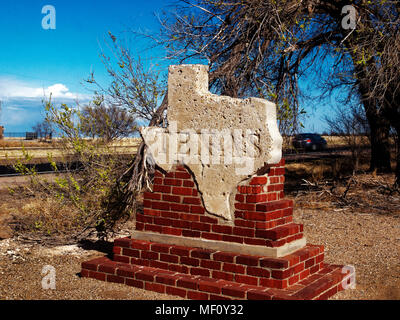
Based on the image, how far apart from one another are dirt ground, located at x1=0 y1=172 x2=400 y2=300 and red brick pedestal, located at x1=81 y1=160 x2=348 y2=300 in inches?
8.2

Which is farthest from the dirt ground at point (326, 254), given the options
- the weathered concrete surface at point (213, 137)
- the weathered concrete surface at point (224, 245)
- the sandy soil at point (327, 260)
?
the weathered concrete surface at point (213, 137)

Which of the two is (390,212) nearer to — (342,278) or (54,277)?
(342,278)

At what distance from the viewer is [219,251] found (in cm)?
491

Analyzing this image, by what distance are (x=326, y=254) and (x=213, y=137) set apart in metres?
2.93

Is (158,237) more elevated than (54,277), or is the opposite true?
(158,237)

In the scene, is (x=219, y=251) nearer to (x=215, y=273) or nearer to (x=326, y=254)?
(x=215, y=273)

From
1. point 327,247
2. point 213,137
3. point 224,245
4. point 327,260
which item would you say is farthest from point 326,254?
point 213,137

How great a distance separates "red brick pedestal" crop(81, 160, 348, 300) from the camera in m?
4.61

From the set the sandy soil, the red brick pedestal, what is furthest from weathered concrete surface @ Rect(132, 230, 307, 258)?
the sandy soil

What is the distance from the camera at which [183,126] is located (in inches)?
210

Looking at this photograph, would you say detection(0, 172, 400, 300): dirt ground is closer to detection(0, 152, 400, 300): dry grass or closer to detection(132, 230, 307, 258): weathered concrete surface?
detection(0, 152, 400, 300): dry grass

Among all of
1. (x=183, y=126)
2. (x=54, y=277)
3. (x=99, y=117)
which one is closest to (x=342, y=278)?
(x=183, y=126)
